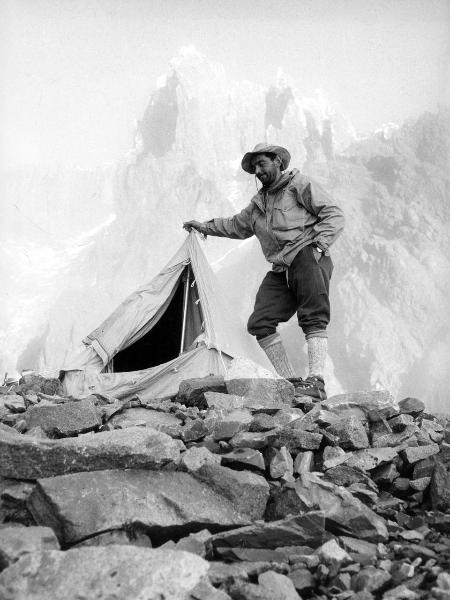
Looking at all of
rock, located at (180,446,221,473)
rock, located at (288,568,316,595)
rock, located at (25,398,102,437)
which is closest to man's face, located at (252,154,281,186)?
rock, located at (25,398,102,437)

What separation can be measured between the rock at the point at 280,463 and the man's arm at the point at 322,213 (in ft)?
10.6

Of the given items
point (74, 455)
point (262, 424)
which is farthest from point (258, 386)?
point (74, 455)

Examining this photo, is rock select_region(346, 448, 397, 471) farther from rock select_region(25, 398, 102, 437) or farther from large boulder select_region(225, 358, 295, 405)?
rock select_region(25, 398, 102, 437)

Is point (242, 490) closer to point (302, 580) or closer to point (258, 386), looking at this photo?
point (302, 580)

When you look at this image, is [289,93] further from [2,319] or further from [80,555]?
[80,555]

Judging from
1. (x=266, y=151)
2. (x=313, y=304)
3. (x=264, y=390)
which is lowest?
(x=264, y=390)

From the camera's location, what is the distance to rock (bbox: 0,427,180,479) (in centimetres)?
238

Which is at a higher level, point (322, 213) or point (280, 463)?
point (322, 213)

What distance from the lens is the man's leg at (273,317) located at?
5.84 meters

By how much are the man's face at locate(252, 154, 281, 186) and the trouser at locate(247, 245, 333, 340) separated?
93cm

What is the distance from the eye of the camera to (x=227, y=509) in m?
2.30

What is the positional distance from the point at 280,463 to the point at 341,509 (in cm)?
44

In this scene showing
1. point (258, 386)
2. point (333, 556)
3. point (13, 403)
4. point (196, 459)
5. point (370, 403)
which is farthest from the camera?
point (258, 386)

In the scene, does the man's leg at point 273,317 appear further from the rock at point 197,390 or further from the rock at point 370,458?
the rock at point 370,458
